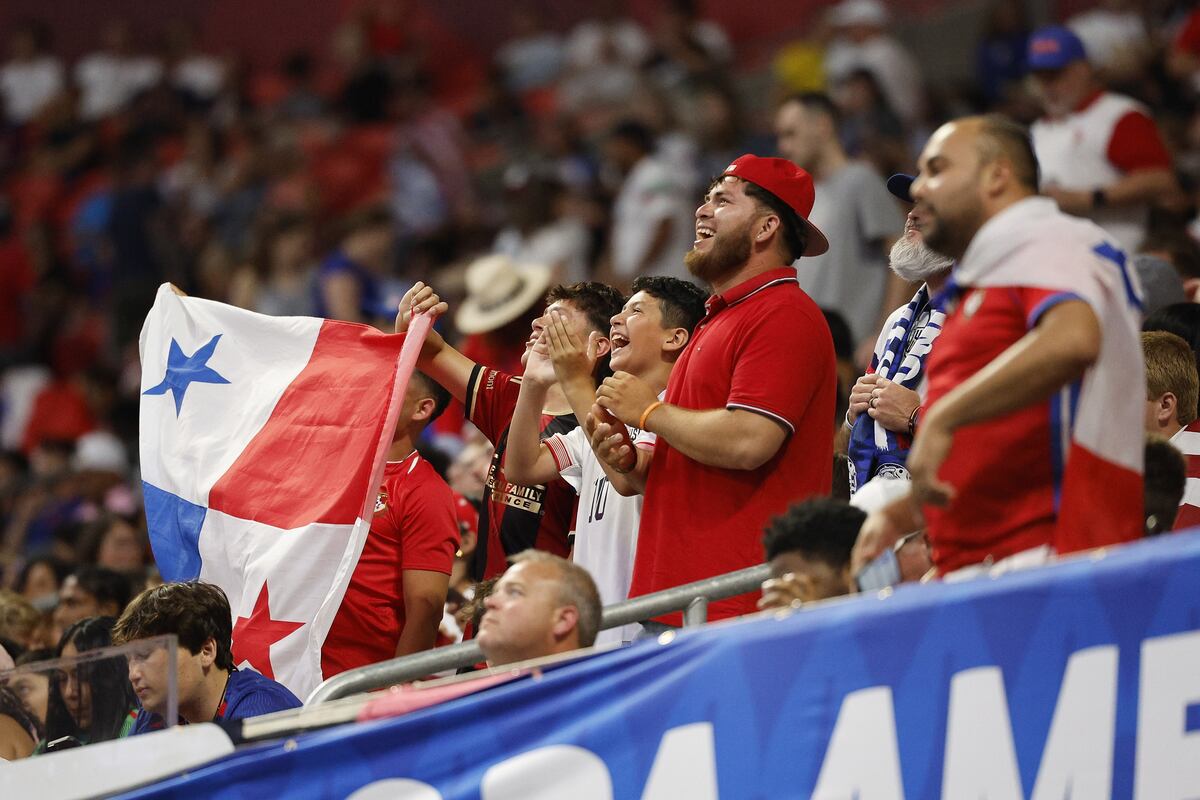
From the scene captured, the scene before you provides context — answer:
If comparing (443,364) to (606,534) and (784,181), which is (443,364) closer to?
(606,534)

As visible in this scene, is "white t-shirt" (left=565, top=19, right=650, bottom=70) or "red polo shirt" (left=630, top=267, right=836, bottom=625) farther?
"white t-shirt" (left=565, top=19, right=650, bottom=70)

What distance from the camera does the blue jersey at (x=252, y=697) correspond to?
5289 millimetres

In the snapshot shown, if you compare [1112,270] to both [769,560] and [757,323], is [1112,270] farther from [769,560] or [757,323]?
[757,323]

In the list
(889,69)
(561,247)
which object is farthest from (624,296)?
(889,69)

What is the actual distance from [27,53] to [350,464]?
41.9ft

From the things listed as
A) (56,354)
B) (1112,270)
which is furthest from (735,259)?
(56,354)

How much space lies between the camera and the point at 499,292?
8672 millimetres

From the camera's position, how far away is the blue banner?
3.74m

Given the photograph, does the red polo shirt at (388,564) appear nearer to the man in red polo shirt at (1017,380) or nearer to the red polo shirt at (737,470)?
the red polo shirt at (737,470)

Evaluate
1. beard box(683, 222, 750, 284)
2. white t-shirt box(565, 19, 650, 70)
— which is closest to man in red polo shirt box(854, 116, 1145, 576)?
beard box(683, 222, 750, 284)

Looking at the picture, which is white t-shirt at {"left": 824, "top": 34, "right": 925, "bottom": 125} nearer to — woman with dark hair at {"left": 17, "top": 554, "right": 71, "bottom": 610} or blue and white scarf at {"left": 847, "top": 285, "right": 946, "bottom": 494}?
woman with dark hair at {"left": 17, "top": 554, "right": 71, "bottom": 610}

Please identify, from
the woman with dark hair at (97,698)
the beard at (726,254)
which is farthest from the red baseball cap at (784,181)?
the woman with dark hair at (97,698)

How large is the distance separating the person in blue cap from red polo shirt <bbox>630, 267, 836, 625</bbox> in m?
3.27

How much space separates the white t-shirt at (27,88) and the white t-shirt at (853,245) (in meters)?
10.8
